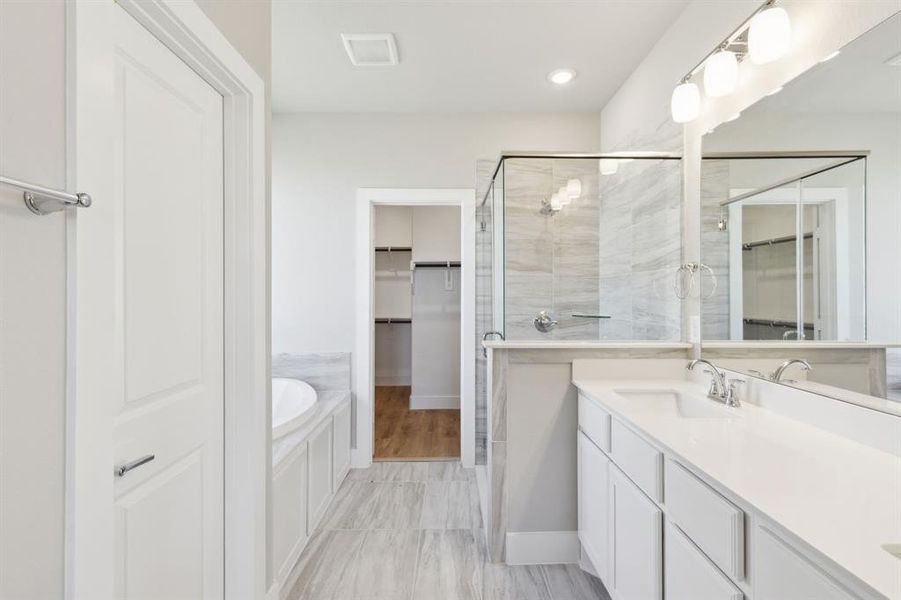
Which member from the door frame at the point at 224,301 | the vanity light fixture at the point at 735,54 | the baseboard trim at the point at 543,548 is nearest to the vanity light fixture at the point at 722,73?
the vanity light fixture at the point at 735,54

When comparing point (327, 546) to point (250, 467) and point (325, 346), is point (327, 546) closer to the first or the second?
point (250, 467)

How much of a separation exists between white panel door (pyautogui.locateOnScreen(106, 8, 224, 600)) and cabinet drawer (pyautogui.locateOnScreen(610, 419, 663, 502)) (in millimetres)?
1404

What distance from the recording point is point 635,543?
1423 millimetres

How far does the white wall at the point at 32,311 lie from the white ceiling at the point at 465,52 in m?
1.70

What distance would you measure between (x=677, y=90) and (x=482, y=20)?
1.02 meters

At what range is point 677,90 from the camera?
1.98 metres

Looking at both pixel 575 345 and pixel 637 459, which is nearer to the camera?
pixel 637 459

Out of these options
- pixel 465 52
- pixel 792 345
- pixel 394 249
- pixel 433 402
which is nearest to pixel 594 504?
pixel 792 345

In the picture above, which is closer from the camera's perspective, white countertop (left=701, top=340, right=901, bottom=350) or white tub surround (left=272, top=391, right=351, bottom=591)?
white countertop (left=701, top=340, right=901, bottom=350)

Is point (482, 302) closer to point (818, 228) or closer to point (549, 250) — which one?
point (549, 250)

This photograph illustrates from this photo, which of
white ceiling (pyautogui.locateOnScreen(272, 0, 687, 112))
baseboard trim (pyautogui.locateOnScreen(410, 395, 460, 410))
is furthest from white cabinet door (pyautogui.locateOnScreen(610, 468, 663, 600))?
baseboard trim (pyautogui.locateOnScreen(410, 395, 460, 410))

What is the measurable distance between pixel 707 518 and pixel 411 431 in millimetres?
3396

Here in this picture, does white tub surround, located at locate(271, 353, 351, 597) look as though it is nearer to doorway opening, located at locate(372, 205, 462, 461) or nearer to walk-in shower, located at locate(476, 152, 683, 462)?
walk-in shower, located at locate(476, 152, 683, 462)

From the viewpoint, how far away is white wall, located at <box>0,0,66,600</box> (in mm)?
709
